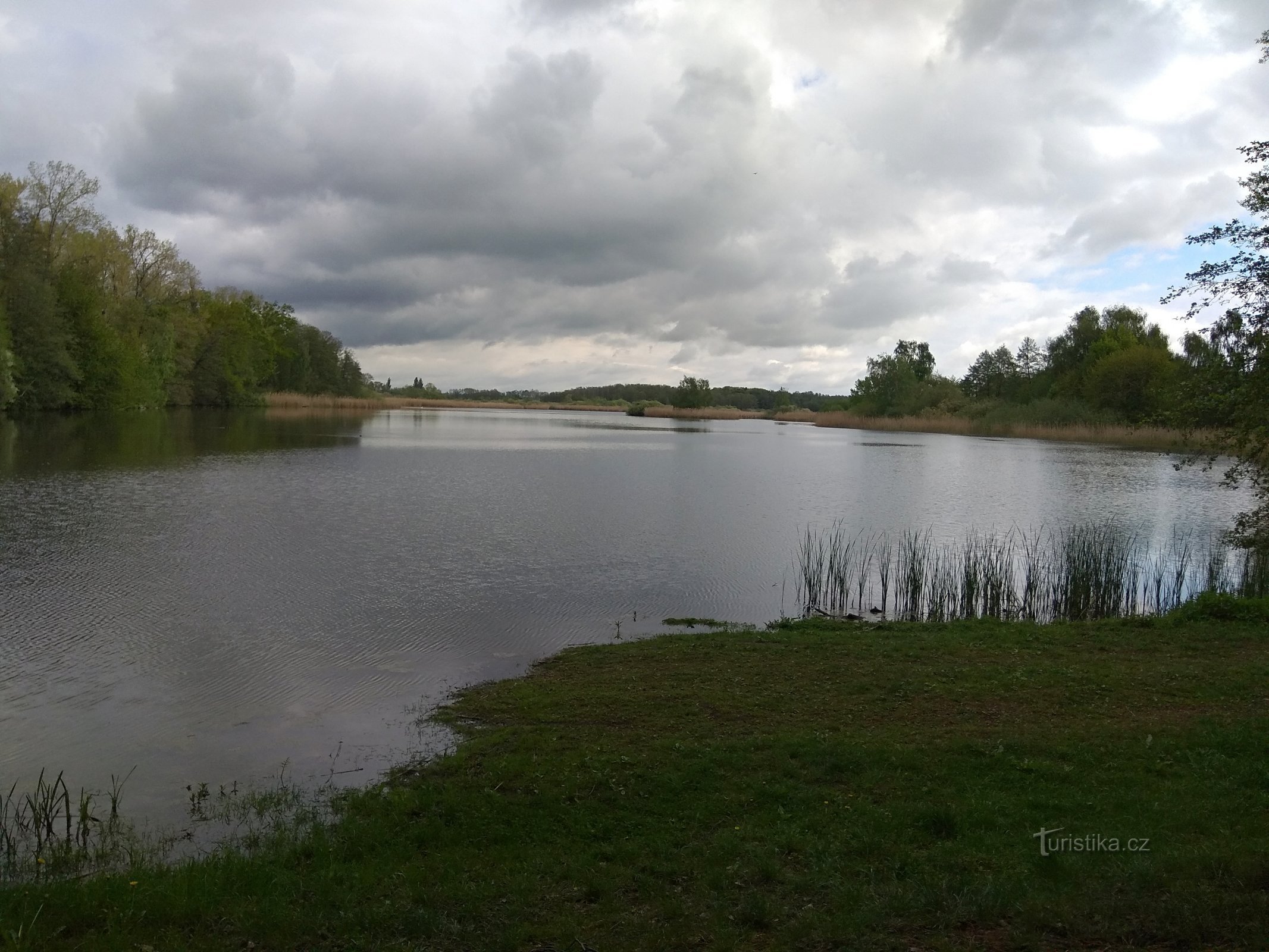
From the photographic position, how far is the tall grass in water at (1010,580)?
1348cm

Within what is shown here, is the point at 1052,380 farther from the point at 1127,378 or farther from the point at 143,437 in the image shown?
the point at 143,437

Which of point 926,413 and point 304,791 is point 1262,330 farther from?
point 926,413

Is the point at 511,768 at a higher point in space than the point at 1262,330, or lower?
lower

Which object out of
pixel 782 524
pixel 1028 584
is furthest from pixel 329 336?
pixel 1028 584

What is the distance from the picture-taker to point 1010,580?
1399 centimetres

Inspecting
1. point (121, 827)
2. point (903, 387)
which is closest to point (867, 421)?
point (903, 387)

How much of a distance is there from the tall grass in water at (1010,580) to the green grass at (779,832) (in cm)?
511

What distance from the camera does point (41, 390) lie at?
53781 millimetres

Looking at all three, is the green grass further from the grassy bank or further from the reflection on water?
the grassy bank

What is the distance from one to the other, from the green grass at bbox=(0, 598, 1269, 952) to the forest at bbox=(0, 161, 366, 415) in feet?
179

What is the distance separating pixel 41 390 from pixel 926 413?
82208 mm

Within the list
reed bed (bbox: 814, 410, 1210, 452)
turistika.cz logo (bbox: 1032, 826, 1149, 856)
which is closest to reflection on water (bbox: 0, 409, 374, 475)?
turistika.cz logo (bbox: 1032, 826, 1149, 856)

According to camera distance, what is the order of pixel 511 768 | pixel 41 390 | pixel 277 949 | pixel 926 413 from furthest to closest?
pixel 926 413, pixel 41 390, pixel 511 768, pixel 277 949

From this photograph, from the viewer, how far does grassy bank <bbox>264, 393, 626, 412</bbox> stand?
318 ft
